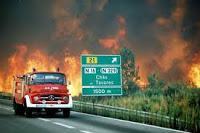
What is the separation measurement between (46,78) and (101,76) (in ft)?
20.4

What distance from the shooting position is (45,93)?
969 inches

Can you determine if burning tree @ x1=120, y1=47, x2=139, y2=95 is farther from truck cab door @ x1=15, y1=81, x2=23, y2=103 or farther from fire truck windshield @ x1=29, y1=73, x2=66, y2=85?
fire truck windshield @ x1=29, y1=73, x2=66, y2=85

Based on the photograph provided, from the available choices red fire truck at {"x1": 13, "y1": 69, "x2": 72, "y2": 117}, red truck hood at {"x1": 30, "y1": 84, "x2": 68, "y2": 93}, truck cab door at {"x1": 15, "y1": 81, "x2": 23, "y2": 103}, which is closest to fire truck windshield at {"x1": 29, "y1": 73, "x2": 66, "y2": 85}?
red fire truck at {"x1": 13, "y1": 69, "x2": 72, "y2": 117}

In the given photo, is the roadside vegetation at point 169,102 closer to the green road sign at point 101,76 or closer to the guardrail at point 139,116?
the guardrail at point 139,116

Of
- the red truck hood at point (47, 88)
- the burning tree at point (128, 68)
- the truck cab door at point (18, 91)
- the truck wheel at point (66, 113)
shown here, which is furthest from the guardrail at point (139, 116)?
the burning tree at point (128, 68)

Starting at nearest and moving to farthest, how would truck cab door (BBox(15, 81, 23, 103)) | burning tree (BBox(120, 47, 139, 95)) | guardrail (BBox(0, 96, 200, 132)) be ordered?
guardrail (BBox(0, 96, 200, 132)), truck cab door (BBox(15, 81, 23, 103)), burning tree (BBox(120, 47, 139, 95))

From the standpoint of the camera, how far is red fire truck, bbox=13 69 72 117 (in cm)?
2455

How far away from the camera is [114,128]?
62.3ft

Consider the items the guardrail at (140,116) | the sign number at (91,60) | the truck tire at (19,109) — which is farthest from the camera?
the sign number at (91,60)

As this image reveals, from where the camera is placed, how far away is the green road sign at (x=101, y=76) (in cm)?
3086

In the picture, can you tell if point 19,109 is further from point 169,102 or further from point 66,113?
point 169,102

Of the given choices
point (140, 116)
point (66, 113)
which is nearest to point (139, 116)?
point (140, 116)

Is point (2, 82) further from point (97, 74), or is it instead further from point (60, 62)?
point (97, 74)

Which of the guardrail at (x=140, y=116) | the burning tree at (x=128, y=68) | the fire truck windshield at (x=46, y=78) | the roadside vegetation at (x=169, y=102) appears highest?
the burning tree at (x=128, y=68)
